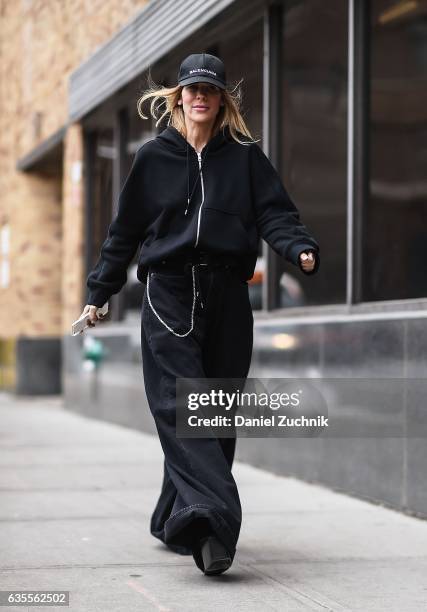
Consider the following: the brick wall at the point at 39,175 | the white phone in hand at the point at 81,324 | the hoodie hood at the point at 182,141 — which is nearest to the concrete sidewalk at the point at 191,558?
the white phone in hand at the point at 81,324

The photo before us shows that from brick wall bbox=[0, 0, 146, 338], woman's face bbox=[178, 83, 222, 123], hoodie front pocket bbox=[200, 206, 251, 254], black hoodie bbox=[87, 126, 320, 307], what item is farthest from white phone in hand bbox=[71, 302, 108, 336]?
brick wall bbox=[0, 0, 146, 338]

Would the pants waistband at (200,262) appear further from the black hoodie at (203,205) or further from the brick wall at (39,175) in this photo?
the brick wall at (39,175)

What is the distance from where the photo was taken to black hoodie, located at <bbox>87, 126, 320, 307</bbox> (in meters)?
4.66

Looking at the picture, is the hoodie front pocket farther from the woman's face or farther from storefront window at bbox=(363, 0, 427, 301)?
storefront window at bbox=(363, 0, 427, 301)

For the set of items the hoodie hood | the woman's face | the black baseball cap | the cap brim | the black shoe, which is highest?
the black baseball cap

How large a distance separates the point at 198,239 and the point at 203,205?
0.43 ft

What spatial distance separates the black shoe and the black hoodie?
3.37 feet

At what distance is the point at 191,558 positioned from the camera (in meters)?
5.02

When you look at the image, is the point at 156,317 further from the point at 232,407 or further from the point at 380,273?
the point at 380,273

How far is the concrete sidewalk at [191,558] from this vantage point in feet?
14.1

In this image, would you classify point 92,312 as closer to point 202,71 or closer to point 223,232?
point 223,232

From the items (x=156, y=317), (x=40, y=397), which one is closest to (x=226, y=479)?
(x=156, y=317)

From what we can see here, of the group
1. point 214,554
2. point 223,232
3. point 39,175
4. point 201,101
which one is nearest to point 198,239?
point 223,232

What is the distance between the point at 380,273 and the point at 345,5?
5.41 ft
